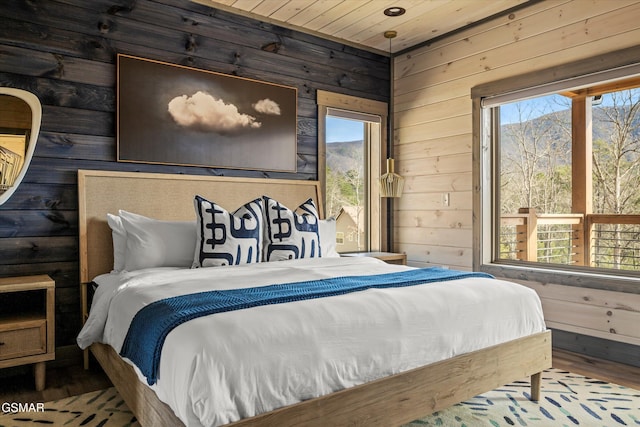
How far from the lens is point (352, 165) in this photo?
453 centimetres

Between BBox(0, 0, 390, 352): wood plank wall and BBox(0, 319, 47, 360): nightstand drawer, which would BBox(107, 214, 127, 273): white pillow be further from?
BBox(0, 319, 47, 360): nightstand drawer

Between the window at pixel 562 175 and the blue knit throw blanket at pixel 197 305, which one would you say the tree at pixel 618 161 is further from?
the blue knit throw blanket at pixel 197 305

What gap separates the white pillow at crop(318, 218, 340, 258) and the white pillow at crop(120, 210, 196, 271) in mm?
961

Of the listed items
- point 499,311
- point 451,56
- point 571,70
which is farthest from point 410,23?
point 499,311

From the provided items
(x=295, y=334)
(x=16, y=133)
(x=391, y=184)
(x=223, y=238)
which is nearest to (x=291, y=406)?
(x=295, y=334)

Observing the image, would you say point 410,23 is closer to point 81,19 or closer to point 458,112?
point 458,112

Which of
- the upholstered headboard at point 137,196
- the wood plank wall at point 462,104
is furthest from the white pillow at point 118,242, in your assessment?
the wood plank wall at point 462,104

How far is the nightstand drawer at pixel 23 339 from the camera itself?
A: 2469mm

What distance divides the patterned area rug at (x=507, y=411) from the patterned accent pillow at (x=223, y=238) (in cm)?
91

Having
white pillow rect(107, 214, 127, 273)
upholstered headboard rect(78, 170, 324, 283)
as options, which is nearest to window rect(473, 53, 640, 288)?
upholstered headboard rect(78, 170, 324, 283)

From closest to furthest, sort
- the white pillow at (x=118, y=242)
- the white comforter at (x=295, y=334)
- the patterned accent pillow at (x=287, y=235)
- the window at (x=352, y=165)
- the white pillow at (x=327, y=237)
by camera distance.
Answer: the white comforter at (x=295, y=334) → the white pillow at (x=118, y=242) → the patterned accent pillow at (x=287, y=235) → the white pillow at (x=327, y=237) → the window at (x=352, y=165)

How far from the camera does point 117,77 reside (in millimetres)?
3178

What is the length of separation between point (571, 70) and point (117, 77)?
3124mm

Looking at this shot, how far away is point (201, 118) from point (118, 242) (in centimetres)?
113
